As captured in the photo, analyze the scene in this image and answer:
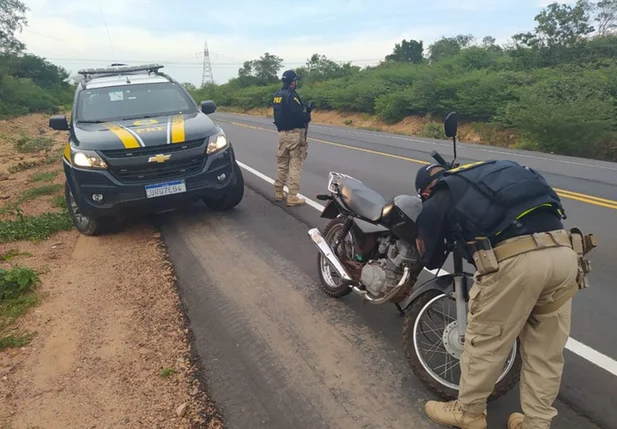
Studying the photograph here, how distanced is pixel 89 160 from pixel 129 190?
57 centimetres

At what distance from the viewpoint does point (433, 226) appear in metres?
2.82

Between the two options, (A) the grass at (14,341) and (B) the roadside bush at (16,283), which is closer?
(A) the grass at (14,341)

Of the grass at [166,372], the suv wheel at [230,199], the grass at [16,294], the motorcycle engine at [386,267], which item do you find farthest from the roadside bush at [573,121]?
the grass at [166,372]

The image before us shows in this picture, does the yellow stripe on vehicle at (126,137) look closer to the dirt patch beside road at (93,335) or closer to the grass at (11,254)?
the dirt patch beside road at (93,335)

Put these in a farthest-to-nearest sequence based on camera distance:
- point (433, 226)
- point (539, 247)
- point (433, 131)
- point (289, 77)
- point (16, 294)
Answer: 1. point (433, 131)
2. point (289, 77)
3. point (16, 294)
4. point (433, 226)
5. point (539, 247)

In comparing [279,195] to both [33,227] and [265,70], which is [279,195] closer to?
[33,227]

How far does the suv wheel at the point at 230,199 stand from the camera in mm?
7064

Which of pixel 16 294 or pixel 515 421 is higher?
pixel 515 421

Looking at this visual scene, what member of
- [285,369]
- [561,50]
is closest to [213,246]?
[285,369]

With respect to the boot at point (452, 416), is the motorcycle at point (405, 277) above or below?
above

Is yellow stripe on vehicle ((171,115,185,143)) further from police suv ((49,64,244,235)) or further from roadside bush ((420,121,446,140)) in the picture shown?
roadside bush ((420,121,446,140))

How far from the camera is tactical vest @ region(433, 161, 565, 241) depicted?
2424 mm

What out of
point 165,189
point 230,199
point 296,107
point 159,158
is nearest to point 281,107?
point 296,107

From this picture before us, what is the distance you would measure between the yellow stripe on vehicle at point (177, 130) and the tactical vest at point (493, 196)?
444 centimetres
